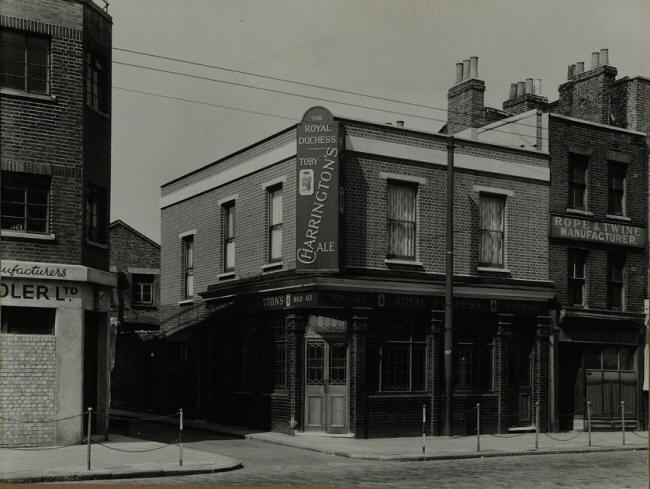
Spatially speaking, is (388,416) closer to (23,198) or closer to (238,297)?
(238,297)

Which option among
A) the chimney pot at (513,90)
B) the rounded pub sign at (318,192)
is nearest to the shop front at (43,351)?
the rounded pub sign at (318,192)

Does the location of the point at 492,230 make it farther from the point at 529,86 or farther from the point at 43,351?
the point at 43,351

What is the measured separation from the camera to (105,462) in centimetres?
1641

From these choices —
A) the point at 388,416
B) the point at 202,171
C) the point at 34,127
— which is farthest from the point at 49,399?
the point at 202,171

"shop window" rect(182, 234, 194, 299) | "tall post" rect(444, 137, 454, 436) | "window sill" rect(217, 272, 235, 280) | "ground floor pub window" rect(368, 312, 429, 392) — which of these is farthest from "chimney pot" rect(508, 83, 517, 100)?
"shop window" rect(182, 234, 194, 299)

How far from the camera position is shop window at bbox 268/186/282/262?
976 inches

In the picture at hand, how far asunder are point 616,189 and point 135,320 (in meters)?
21.1

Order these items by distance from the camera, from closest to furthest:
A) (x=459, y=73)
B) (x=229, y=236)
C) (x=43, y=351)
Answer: (x=43, y=351) < (x=229, y=236) < (x=459, y=73)

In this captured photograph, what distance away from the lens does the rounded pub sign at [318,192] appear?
74.5 ft

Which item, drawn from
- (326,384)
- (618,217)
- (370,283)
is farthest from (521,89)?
(326,384)

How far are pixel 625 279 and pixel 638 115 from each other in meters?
5.52

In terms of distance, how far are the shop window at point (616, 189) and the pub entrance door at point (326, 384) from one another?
410 inches

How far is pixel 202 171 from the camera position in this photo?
29.2 metres

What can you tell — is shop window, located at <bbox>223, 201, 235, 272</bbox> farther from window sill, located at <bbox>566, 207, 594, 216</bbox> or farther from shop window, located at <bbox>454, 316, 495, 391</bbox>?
window sill, located at <bbox>566, 207, 594, 216</bbox>
